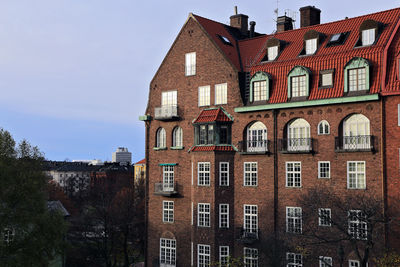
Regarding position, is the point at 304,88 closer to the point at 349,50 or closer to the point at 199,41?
the point at 349,50

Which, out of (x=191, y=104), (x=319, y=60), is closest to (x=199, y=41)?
(x=191, y=104)

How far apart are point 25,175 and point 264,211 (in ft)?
58.1

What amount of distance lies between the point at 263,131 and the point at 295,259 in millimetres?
9975

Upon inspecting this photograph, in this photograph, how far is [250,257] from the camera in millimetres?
38688

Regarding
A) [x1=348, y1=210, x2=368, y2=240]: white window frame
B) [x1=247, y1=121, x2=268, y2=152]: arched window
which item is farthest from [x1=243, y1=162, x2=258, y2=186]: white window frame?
[x1=348, y1=210, x2=368, y2=240]: white window frame

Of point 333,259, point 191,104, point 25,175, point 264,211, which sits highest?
point 191,104

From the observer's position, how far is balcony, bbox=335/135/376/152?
111 ft

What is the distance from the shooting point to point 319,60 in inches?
1475

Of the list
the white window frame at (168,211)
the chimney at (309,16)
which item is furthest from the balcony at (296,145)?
the chimney at (309,16)

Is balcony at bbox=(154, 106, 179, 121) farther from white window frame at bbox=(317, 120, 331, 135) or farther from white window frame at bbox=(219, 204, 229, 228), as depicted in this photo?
white window frame at bbox=(317, 120, 331, 135)

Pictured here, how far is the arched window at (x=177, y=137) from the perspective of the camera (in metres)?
44.8

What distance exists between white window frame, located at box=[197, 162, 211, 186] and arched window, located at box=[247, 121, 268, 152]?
381 cm

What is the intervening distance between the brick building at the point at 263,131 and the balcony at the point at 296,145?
0.09 meters

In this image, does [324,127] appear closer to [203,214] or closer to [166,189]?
[203,214]
